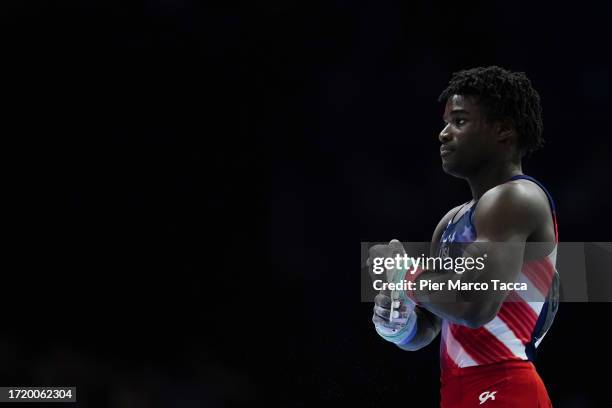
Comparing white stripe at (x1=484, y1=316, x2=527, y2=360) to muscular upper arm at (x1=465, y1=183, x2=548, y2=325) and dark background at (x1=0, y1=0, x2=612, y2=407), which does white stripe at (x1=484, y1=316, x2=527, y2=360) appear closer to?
muscular upper arm at (x1=465, y1=183, x2=548, y2=325)

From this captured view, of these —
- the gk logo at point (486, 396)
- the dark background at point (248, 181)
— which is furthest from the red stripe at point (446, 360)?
the dark background at point (248, 181)

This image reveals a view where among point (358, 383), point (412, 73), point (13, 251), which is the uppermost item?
point (412, 73)

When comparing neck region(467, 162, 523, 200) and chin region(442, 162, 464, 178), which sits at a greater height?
chin region(442, 162, 464, 178)

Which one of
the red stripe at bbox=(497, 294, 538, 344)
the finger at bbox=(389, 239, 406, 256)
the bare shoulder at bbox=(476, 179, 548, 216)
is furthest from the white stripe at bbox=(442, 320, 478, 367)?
the bare shoulder at bbox=(476, 179, 548, 216)

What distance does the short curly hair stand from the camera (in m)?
1.96

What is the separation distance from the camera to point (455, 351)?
1.88m

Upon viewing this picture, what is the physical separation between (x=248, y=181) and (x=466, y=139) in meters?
3.13

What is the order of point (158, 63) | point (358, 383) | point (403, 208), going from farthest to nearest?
point (158, 63)
point (403, 208)
point (358, 383)

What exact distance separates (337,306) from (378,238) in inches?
21.7

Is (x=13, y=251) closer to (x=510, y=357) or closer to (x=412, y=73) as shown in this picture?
(x=412, y=73)

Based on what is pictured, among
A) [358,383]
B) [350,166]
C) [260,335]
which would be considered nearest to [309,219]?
[350,166]

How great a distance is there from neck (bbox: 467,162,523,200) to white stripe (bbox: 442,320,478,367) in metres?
0.42

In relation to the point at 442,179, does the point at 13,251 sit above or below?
below

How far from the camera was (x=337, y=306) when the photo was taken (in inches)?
183
